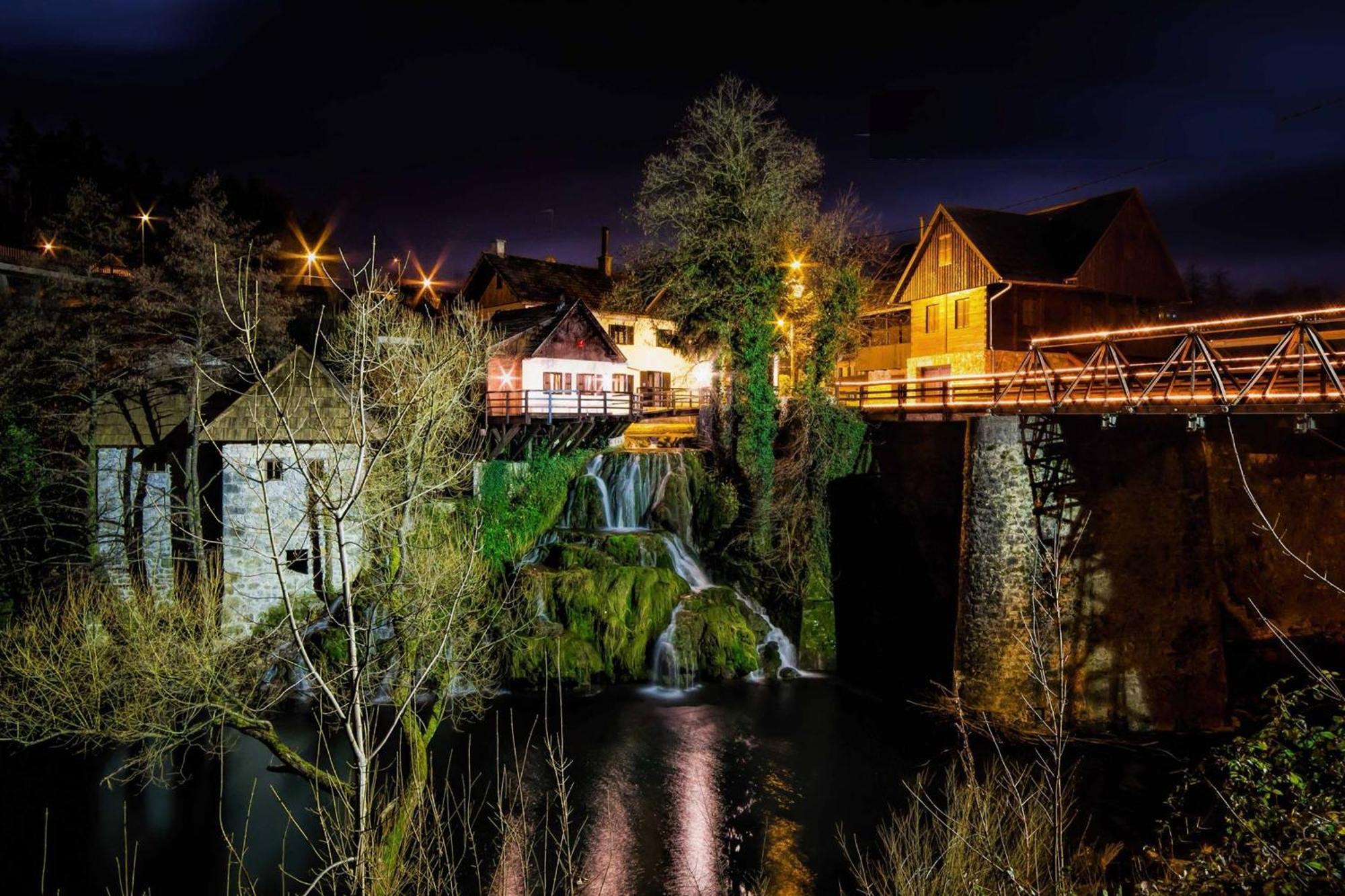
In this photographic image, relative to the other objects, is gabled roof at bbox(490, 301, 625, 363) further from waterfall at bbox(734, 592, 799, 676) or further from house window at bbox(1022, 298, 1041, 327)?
house window at bbox(1022, 298, 1041, 327)

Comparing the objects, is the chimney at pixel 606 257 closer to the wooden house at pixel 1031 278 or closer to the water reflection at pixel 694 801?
the wooden house at pixel 1031 278

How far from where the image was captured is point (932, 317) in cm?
3186

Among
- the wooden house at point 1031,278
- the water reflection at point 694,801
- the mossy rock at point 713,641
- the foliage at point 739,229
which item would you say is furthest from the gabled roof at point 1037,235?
the water reflection at point 694,801

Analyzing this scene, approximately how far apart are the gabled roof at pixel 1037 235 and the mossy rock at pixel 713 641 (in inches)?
638

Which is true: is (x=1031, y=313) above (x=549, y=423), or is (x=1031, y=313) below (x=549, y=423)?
above

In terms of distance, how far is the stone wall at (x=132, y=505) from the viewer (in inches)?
820

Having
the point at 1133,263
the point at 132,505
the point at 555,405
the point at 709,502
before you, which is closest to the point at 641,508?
the point at 709,502

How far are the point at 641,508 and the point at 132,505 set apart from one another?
13.8 m

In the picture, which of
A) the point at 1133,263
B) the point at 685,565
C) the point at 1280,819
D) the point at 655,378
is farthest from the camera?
the point at 655,378

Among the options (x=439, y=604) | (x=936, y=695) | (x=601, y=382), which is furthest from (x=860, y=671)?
(x=601, y=382)

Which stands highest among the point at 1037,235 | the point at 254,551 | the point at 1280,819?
the point at 1037,235

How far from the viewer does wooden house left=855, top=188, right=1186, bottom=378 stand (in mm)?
29141

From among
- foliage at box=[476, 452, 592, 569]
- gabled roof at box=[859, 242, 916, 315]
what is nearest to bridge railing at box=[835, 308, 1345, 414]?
foliage at box=[476, 452, 592, 569]

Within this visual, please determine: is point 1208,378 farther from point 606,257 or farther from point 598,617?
point 606,257
